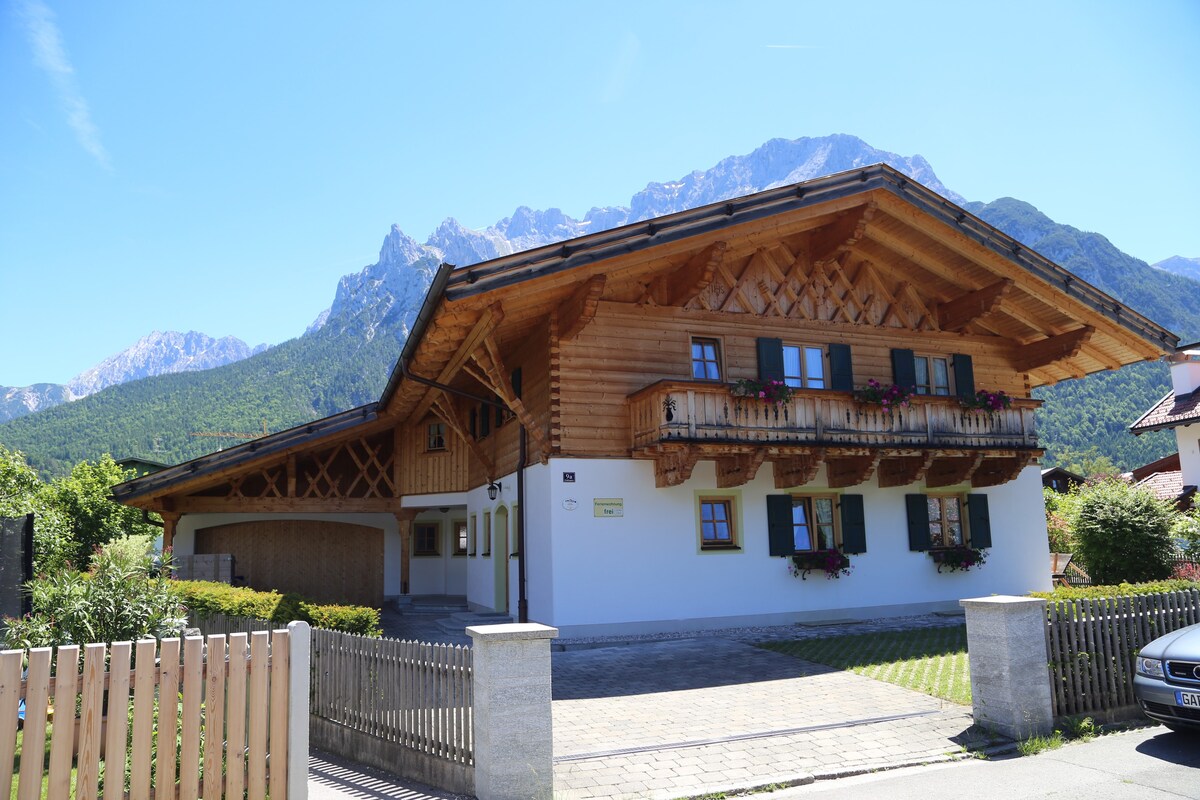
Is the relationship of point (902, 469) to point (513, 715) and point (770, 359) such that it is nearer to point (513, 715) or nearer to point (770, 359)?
point (770, 359)

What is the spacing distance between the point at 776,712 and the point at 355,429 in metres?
15.1

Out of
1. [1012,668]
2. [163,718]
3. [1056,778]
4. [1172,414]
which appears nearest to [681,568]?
[1012,668]

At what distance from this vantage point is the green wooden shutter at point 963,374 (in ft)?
61.2

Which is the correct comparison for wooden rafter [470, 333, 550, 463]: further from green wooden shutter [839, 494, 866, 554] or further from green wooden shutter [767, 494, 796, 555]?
green wooden shutter [839, 494, 866, 554]

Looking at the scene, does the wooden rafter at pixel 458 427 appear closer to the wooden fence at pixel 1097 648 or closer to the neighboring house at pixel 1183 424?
the wooden fence at pixel 1097 648

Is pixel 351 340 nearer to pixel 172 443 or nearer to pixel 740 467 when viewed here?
pixel 172 443

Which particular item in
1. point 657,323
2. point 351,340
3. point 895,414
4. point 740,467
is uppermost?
point 351,340

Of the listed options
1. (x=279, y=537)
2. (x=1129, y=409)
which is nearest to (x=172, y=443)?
(x=279, y=537)

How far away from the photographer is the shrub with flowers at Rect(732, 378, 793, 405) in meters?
15.0

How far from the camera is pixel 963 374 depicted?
1873 centimetres

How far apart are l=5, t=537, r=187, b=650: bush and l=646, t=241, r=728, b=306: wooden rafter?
9.93 metres

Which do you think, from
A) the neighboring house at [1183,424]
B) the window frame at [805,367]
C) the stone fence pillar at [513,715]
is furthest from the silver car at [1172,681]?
the neighboring house at [1183,424]

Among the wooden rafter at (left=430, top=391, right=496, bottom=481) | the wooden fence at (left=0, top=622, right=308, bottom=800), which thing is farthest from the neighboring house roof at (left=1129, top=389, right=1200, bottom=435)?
the wooden fence at (left=0, top=622, right=308, bottom=800)

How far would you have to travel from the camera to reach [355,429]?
21.6 m
